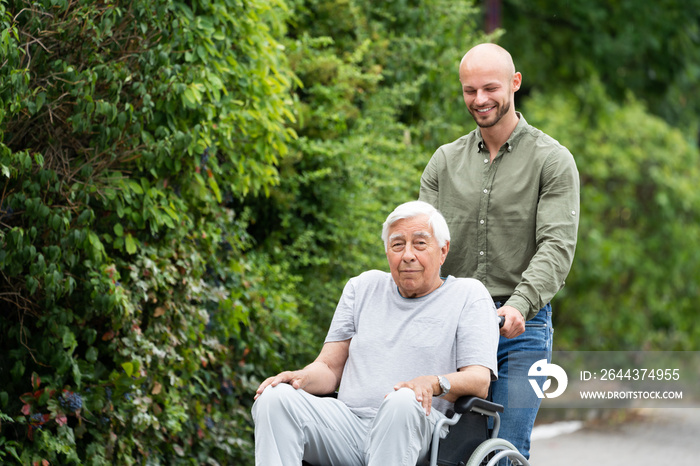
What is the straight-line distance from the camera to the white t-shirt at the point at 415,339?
3.22 m

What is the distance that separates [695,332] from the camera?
11.5 metres

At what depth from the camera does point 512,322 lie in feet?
10.4

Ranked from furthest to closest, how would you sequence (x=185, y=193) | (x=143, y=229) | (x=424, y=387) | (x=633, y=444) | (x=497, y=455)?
(x=633, y=444) → (x=185, y=193) → (x=143, y=229) → (x=497, y=455) → (x=424, y=387)

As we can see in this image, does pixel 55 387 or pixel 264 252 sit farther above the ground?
pixel 264 252

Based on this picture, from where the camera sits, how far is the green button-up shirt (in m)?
3.33

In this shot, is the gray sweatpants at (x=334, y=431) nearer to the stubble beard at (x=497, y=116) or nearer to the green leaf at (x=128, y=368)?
the stubble beard at (x=497, y=116)

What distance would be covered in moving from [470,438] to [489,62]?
1298mm

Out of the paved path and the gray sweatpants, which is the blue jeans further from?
the paved path

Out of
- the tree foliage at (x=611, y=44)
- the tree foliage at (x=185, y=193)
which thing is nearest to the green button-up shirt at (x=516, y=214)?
the tree foliage at (x=185, y=193)

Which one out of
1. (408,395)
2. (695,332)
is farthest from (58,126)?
(695,332)

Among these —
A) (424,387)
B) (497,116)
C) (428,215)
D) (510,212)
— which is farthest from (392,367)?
(497,116)

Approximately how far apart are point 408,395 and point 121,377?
5.43 feet

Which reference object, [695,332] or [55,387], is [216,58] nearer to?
[55,387]

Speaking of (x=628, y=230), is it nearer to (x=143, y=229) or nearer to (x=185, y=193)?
(x=185, y=193)
